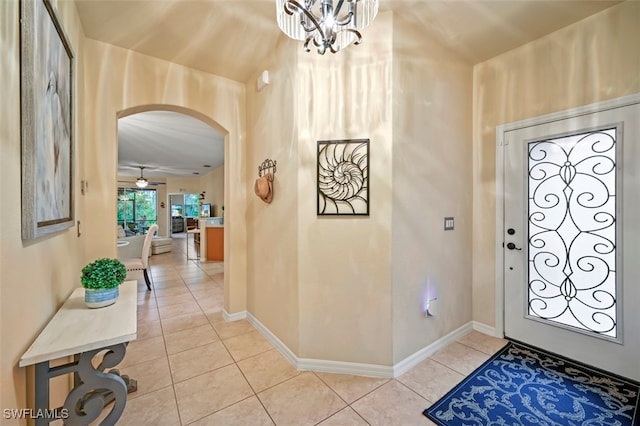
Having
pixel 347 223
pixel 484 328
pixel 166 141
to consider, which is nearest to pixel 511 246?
pixel 484 328

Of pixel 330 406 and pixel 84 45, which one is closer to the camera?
pixel 330 406

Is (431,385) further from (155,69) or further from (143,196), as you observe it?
(143,196)

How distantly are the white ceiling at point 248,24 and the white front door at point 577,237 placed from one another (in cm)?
80

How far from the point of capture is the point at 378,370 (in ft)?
6.70

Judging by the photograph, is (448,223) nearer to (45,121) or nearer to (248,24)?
(248,24)

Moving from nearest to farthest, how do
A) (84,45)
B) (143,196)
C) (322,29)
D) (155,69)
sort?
(322,29)
(84,45)
(155,69)
(143,196)

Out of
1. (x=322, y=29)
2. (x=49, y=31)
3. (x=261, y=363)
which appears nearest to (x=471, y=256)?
(x=261, y=363)

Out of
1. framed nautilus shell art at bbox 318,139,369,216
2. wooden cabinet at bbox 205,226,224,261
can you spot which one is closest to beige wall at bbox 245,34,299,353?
framed nautilus shell art at bbox 318,139,369,216

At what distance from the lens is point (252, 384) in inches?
77.1

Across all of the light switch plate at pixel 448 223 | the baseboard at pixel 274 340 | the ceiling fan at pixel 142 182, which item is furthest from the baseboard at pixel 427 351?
the ceiling fan at pixel 142 182

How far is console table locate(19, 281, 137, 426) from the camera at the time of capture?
108cm

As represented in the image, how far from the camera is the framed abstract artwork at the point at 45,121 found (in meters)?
1.06

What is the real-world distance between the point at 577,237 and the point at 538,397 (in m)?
1.28

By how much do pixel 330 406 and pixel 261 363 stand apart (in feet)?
2.44
